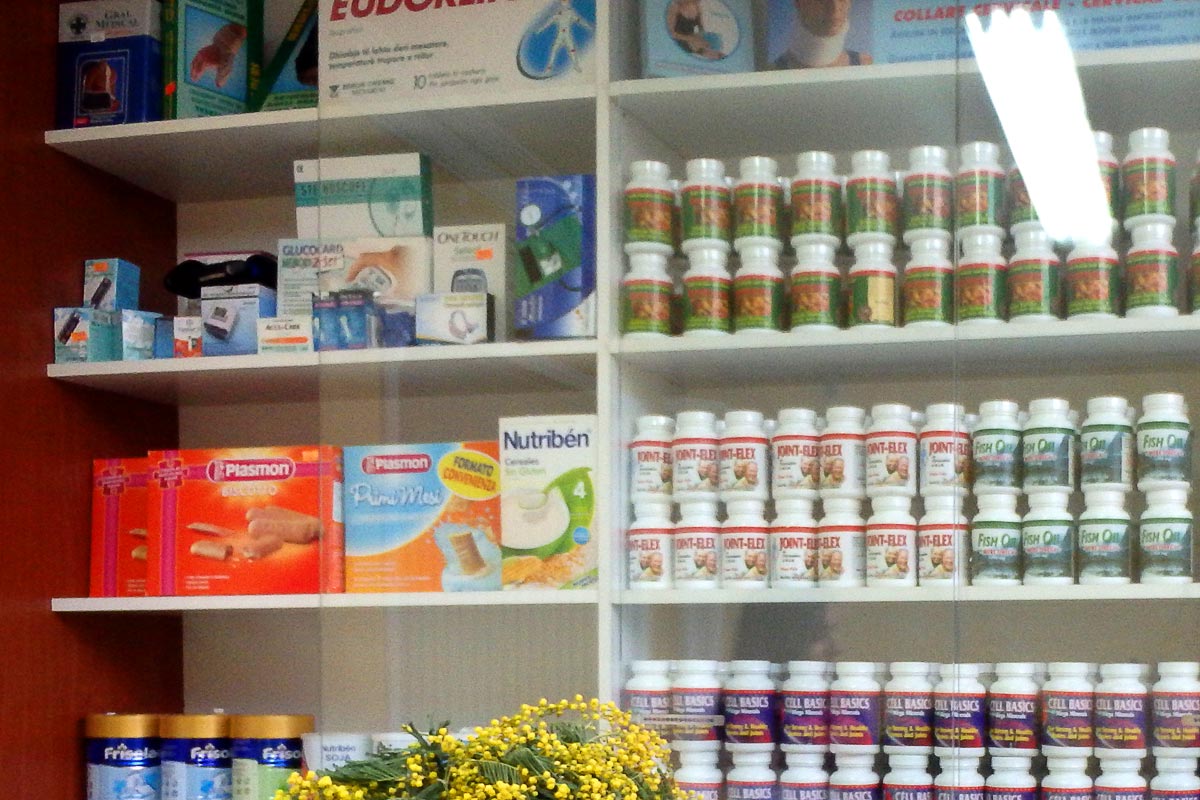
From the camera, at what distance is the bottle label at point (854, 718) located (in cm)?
215

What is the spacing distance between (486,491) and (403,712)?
1.18 feet

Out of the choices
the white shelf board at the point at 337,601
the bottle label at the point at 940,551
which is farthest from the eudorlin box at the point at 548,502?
the bottle label at the point at 940,551

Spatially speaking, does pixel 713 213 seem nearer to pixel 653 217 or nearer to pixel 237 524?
pixel 653 217

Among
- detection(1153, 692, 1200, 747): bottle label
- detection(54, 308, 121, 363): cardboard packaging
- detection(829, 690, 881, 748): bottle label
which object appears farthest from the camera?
detection(54, 308, 121, 363): cardboard packaging

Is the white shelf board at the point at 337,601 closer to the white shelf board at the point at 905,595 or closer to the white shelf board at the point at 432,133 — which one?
the white shelf board at the point at 905,595

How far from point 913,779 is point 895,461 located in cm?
44

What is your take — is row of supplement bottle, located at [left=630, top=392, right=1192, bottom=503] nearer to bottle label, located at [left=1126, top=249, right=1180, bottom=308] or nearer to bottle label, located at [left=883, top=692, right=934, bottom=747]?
bottle label, located at [left=1126, top=249, right=1180, bottom=308]

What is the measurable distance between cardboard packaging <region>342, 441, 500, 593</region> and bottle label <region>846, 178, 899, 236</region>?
0.65 meters

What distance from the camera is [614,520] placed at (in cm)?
229

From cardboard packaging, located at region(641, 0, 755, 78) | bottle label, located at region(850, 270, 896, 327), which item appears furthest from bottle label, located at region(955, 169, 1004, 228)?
cardboard packaging, located at region(641, 0, 755, 78)

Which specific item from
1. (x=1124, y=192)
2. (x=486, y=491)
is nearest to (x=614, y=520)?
(x=486, y=491)

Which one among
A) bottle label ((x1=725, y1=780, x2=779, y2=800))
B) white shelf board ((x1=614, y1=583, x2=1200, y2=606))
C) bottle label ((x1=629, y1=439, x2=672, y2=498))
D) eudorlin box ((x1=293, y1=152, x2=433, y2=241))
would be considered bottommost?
bottle label ((x1=725, y1=780, x2=779, y2=800))

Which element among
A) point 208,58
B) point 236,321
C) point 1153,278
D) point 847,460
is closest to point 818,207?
point 847,460

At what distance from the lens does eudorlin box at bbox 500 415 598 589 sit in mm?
2309
